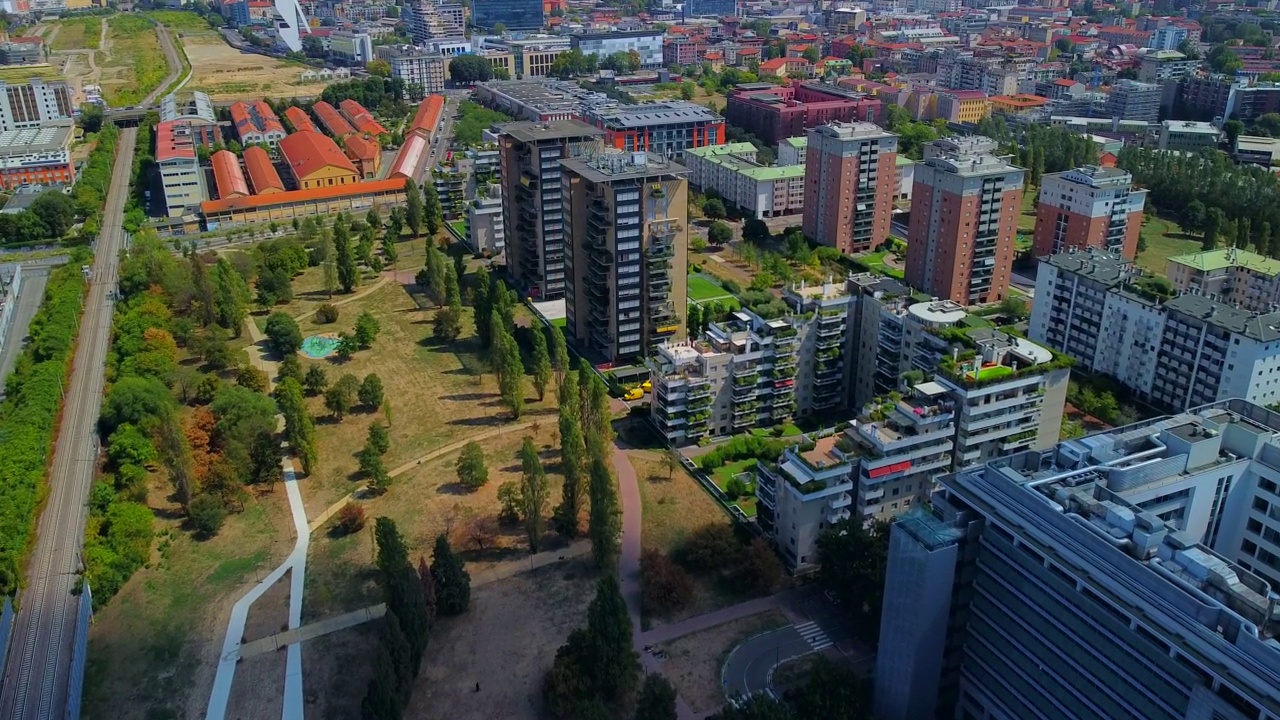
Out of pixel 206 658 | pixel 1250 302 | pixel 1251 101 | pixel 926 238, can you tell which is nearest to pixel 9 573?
pixel 206 658

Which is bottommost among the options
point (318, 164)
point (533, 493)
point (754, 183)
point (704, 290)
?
point (704, 290)

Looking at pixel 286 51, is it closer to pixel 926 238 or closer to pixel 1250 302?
pixel 926 238

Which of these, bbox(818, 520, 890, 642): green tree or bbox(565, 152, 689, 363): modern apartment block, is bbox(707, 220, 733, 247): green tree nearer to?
→ bbox(565, 152, 689, 363): modern apartment block

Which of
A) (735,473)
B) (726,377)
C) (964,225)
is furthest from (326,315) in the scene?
(964,225)

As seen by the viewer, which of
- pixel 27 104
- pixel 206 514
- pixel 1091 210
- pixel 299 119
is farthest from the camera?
pixel 299 119

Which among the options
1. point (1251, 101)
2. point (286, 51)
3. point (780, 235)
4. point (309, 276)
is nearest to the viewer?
point (309, 276)

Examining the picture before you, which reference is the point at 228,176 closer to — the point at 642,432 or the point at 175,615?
the point at 642,432
